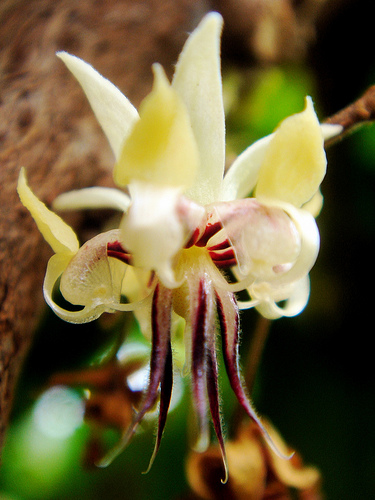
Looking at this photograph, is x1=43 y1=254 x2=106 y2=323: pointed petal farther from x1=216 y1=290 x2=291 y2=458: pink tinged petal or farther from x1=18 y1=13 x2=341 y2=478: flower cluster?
x1=216 y1=290 x2=291 y2=458: pink tinged petal

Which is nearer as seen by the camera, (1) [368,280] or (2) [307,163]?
(2) [307,163]

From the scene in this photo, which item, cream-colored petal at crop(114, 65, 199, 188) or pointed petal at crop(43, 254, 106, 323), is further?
A: pointed petal at crop(43, 254, 106, 323)

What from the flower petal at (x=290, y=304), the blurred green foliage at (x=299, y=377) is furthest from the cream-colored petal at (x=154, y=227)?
the blurred green foliage at (x=299, y=377)

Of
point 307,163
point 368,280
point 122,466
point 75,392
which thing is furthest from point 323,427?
point 307,163

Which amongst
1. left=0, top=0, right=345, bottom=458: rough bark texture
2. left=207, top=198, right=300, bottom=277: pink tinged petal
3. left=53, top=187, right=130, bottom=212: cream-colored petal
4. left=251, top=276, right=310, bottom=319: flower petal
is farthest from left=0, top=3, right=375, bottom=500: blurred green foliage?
left=207, top=198, right=300, bottom=277: pink tinged petal

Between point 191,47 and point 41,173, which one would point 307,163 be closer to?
point 191,47

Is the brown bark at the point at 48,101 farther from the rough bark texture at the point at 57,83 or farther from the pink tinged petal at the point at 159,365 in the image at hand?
the pink tinged petal at the point at 159,365

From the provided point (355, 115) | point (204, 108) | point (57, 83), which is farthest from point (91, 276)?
point (57, 83)
